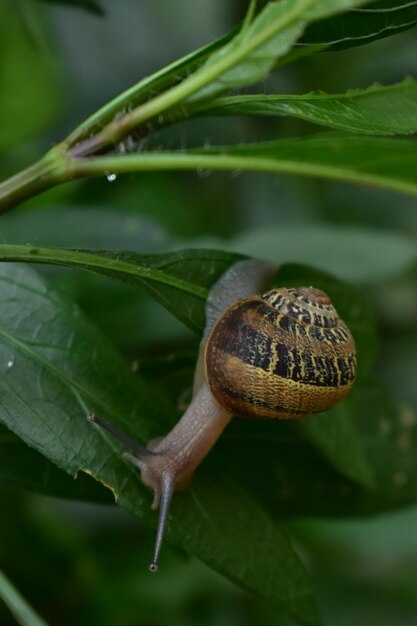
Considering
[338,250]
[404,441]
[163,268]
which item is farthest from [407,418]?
[163,268]

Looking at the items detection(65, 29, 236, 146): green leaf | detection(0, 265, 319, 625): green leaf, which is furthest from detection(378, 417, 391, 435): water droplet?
detection(65, 29, 236, 146): green leaf

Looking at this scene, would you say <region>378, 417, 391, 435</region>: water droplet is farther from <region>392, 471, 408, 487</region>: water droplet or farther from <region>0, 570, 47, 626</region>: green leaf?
<region>0, 570, 47, 626</region>: green leaf

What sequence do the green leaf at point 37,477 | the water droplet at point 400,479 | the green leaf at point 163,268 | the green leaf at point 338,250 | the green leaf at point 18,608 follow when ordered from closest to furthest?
the green leaf at point 163,268 < the green leaf at point 18,608 < the green leaf at point 37,477 < the water droplet at point 400,479 < the green leaf at point 338,250

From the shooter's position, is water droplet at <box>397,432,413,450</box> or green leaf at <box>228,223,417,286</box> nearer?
water droplet at <box>397,432,413,450</box>

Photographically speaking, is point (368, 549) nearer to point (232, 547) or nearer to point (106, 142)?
point (232, 547)

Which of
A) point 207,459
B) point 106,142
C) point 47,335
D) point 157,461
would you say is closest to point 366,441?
point 207,459

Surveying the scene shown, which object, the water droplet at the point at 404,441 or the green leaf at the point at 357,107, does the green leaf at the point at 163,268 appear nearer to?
the green leaf at the point at 357,107

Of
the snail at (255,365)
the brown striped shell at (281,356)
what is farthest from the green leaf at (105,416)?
the brown striped shell at (281,356)

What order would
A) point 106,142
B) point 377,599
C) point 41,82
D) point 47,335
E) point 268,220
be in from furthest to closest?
point 268,220 → point 377,599 → point 41,82 → point 47,335 → point 106,142
